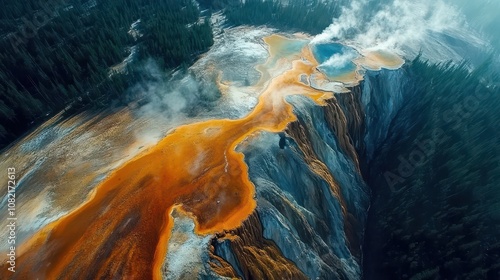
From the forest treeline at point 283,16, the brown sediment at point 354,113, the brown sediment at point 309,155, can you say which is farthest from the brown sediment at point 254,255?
the forest treeline at point 283,16

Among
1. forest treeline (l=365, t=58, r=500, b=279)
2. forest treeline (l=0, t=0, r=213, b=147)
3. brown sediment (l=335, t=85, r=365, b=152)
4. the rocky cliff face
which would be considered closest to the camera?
the rocky cliff face

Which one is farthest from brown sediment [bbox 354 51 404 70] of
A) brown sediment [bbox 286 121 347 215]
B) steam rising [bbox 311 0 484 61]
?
brown sediment [bbox 286 121 347 215]

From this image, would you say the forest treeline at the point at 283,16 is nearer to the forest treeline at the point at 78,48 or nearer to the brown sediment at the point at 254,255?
the forest treeline at the point at 78,48

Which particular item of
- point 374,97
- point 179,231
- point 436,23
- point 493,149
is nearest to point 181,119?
point 179,231

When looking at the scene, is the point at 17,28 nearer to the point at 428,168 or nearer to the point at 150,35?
the point at 150,35

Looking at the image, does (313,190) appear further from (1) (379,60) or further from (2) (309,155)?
(1) (379,60)

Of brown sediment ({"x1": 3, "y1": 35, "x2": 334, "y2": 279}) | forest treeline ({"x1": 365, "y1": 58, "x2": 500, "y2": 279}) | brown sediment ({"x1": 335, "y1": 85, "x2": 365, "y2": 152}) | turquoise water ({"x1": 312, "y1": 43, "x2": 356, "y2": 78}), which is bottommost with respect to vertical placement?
forest treeline ({"x1": 365, "y1": 58, "x2": 500, "y2": 279})

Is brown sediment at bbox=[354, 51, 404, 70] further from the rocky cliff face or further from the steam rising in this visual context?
the rocky cliff face
